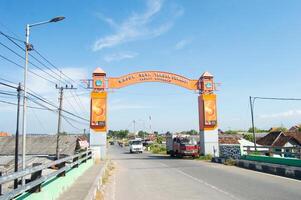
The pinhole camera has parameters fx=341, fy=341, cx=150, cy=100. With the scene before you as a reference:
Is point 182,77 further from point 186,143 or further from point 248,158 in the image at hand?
point 248,158

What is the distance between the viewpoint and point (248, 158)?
23438mm

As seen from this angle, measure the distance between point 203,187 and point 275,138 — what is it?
5392cm

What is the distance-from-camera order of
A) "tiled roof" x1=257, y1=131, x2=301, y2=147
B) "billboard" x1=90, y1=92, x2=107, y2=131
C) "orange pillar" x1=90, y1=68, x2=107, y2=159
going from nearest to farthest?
"orange pillar" x1=90, y1=68, x2=107, y2=159
"billboard" x1=90, y1=92, x2=107, y2=131
"tiled roof" x1=257, y1=131, x2=301, y2=147

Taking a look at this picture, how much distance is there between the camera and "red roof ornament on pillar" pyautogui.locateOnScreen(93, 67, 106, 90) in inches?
1291

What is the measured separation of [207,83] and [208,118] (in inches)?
142

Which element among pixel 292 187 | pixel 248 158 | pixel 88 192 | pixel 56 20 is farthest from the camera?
pixel 248 158

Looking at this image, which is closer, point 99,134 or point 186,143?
point 99,134

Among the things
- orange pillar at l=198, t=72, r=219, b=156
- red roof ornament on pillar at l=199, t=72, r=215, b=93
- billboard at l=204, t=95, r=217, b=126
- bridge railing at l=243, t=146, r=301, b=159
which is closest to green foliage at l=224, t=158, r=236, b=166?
bridge railing at l=243, t=146, r=301, b=159

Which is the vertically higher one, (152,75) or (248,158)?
(152,75)

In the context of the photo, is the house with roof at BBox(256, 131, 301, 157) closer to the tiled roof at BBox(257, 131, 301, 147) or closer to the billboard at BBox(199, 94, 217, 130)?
the tiled roof at BBox(257, 131, 301, 147)

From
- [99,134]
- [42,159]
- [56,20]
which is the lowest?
[42,159]

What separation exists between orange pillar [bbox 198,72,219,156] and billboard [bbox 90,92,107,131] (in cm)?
982

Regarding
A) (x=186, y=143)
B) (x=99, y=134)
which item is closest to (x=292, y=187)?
(x=99, y=134)

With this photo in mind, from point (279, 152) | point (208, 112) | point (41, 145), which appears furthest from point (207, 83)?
point (41, 145)
